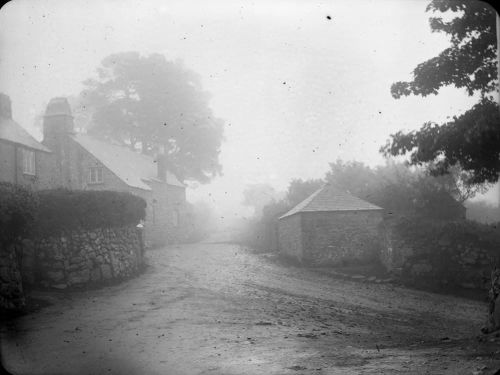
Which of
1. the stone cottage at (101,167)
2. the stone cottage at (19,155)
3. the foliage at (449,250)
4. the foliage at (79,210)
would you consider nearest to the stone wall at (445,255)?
the foliage at (449,250)

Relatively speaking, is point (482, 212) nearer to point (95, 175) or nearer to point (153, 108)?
point (153, 108)

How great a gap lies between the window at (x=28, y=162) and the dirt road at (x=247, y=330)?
9745 millimetres

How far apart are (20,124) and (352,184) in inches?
793

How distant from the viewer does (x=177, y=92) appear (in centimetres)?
3088

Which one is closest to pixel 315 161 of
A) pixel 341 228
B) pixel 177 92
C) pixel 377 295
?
pixel 341 228

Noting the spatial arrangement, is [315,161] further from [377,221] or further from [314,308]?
[314,308]

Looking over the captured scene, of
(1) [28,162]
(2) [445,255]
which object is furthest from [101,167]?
(2) [445,255]

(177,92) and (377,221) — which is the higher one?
(177,92)

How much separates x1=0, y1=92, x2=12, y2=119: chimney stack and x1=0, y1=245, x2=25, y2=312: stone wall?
506 inches

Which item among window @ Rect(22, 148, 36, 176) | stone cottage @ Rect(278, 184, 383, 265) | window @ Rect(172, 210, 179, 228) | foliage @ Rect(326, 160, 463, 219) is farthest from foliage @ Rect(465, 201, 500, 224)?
window @ Rect(172, 210, 179, 228)

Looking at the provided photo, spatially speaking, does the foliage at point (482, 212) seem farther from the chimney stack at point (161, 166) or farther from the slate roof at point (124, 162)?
the chimney stack at point (161, 166)

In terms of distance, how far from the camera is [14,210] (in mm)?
11133

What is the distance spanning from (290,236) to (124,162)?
14.0m

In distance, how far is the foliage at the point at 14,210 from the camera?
1077 centimetres
